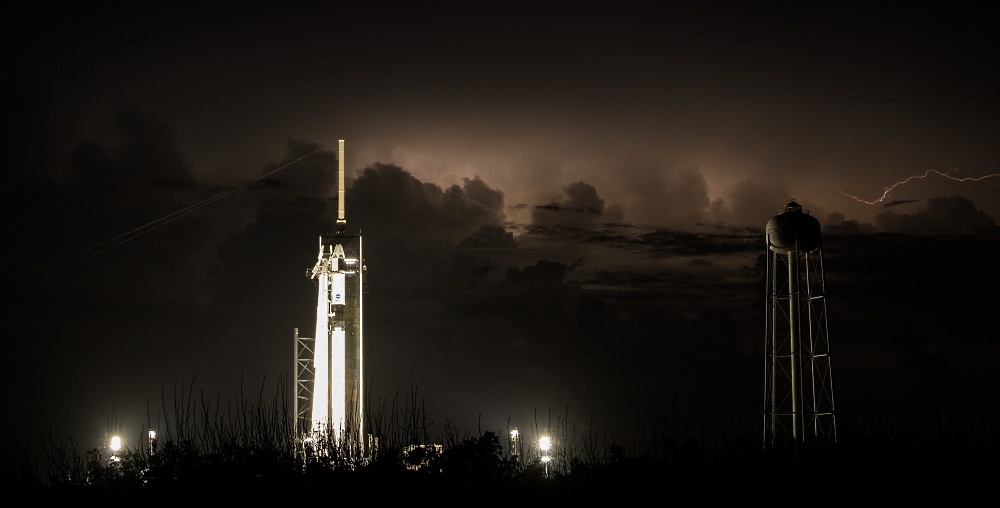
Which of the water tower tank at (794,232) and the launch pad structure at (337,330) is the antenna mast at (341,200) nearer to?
the launch pad structure at (337,330)

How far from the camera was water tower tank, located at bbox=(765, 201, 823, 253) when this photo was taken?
46.1 m

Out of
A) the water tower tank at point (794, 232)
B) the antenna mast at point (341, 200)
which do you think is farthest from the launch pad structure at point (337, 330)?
the water tower tank at point (794, 232)

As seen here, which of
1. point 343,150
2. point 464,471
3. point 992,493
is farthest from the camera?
point 343,150

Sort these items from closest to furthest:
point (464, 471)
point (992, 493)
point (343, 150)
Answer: point (992, 493), point (464, 471), point (343, 150)

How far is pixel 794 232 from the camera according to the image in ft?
151

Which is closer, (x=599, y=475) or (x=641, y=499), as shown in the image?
(x=641, y=499)

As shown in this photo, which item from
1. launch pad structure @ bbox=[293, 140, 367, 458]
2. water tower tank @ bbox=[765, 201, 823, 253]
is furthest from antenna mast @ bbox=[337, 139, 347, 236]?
water tower tank @ bbox=[765, 201, 823, 253]

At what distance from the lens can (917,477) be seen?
20609 mm

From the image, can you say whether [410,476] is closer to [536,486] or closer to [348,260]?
[536,486]

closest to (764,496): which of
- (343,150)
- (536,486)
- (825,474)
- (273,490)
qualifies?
(825,474)

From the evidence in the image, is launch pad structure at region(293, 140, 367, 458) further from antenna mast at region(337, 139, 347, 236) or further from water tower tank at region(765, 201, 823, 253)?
water tower tank at region(765, 201, 823, 253)

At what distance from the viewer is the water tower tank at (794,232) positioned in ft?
151

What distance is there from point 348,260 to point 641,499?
1631 inches

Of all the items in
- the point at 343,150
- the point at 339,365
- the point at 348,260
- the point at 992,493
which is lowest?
the point at 992,493
